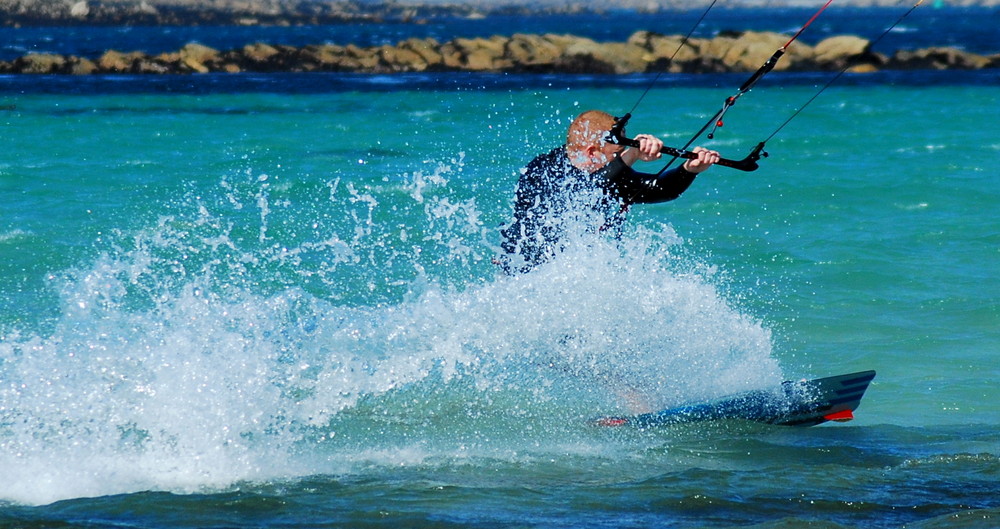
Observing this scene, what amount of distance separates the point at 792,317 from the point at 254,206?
6701 millimetres

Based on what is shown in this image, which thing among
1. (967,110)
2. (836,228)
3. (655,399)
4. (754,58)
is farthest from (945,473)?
(754,58)

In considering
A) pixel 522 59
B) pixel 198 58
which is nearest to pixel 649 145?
pixel 522 59

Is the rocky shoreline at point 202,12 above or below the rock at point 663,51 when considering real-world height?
above

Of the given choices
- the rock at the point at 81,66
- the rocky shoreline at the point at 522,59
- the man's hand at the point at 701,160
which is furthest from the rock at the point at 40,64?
the man's hand at the point at 701,160

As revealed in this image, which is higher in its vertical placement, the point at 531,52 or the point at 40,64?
the point at 40,64

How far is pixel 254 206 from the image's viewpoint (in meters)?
13.2

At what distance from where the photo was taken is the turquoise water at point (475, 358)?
504 centimetres

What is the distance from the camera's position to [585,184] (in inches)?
239

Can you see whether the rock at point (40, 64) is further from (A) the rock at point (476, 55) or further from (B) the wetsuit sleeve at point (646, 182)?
(B) the wetsuit sleeve at point (646, 182)

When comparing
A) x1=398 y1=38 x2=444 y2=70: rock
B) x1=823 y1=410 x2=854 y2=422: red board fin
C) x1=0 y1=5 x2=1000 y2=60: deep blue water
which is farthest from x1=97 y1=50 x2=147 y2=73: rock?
x1=823 y1=410 x2=854 y2=422: red board fin

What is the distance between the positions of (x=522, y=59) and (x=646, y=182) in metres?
28.1

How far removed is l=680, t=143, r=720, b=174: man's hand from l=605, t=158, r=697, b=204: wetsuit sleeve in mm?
42

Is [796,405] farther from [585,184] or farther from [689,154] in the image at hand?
[585,184]

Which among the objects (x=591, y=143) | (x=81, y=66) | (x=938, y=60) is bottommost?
(x=591, y=143)
